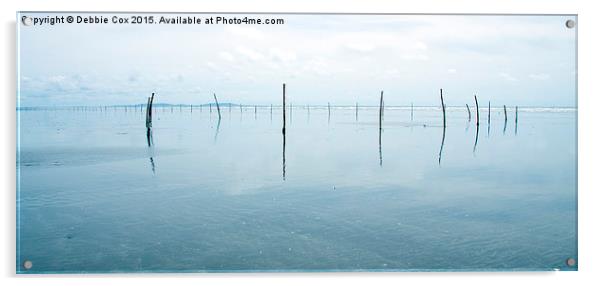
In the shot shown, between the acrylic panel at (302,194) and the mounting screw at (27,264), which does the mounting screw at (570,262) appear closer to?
the acrylic panel at (302,194)

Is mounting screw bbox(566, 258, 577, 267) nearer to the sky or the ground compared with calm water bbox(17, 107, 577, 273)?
nearer to the ground

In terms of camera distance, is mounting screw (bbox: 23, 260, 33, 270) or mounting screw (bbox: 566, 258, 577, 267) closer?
mounting screw (bbox: 23, 260, 33, 270)

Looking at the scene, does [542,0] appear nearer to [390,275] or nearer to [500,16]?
[500,16]

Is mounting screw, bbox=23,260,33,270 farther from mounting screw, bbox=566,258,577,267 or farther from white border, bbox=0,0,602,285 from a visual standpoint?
mounting screw, bbox=566,258,577,267

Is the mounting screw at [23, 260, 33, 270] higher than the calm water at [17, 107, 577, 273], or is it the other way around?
the calm water at [17, 107, 577, 273]

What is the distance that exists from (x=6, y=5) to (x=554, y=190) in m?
5.37

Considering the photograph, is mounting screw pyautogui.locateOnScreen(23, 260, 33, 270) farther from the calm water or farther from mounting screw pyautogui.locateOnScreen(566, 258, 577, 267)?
mounting screw pyautogui.locateOnScreen(566, 258, 577, 267)

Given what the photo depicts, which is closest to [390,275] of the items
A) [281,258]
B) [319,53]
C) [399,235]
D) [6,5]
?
[399,235]

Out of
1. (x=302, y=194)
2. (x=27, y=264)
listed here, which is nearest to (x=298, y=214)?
(x=302, y=194)

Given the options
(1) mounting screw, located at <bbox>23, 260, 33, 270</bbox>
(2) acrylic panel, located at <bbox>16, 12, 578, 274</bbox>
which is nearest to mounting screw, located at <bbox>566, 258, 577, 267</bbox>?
(2) acrylic panel, located at <bbox>16, 12, 578, 274</bbox>

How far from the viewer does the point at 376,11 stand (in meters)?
4.20

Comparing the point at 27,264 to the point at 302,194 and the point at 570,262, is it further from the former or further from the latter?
the point at 570,262

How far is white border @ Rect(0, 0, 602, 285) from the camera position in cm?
396

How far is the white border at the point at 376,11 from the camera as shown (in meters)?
3.96
